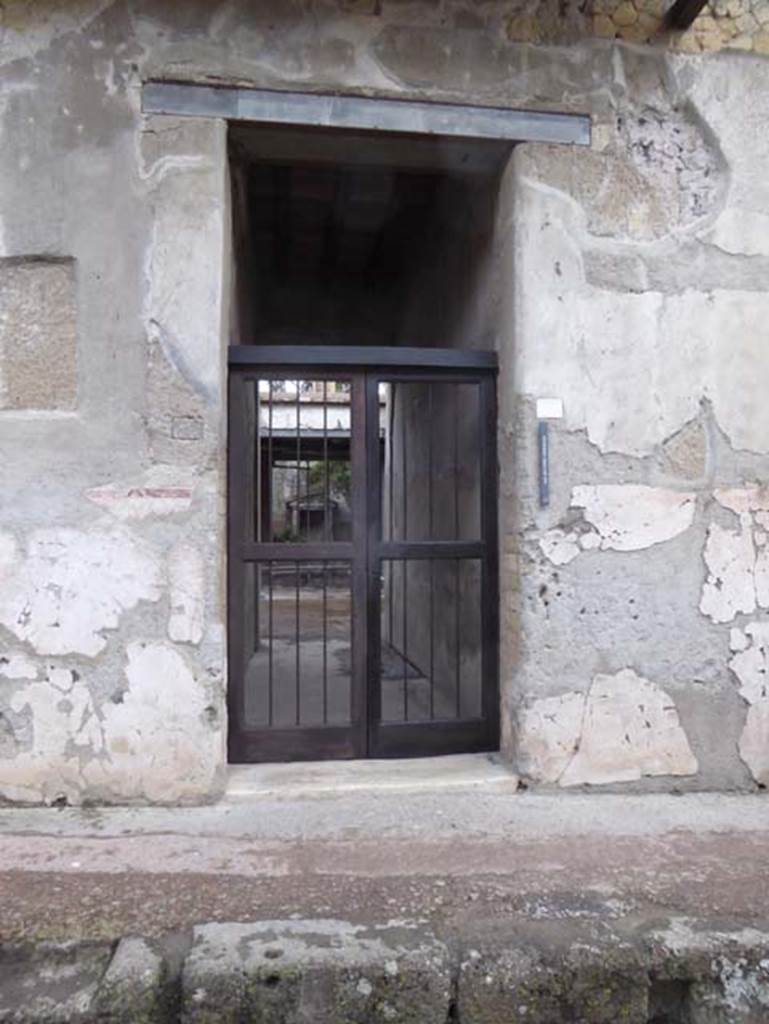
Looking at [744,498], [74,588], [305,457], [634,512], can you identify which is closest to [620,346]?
[634,512]

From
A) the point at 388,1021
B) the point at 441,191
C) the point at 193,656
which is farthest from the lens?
the point at 441,191

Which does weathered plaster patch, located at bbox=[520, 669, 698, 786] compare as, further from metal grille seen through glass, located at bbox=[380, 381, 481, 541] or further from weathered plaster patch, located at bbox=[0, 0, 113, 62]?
weathered plaster patch, located at bbox=[0, 0, 113, 62]

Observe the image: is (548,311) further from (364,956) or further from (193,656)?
(364,956)

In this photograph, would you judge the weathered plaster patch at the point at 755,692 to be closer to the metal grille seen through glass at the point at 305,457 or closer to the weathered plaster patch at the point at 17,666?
the metal grille seen through glass at the point at 305,457

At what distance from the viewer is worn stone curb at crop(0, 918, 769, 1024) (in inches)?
80.3

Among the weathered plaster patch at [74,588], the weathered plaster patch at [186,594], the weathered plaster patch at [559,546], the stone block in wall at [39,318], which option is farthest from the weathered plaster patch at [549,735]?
the stone block in wall at [39,318]

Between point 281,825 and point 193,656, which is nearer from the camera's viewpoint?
point 281,825

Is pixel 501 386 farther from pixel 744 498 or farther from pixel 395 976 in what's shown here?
pixel 395 976

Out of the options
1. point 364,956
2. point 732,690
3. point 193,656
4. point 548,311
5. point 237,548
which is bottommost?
point 364,956

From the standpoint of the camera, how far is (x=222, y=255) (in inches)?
131

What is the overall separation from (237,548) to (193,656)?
22.1 inches

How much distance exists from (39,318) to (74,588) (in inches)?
45.7

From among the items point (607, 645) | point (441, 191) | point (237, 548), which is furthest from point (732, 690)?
point (441, 191)

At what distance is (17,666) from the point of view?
10.4 feet
